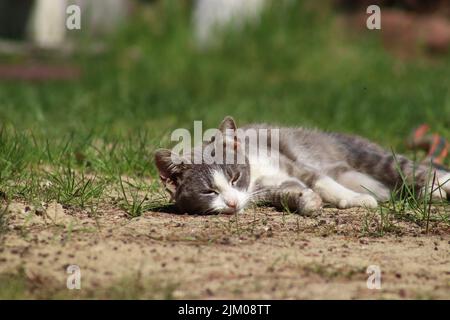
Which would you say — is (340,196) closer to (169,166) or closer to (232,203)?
(232,203)

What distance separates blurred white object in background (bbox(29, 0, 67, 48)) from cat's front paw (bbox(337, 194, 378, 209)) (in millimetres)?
8406

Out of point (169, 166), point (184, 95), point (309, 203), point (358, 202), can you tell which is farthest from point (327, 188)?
point (184, 95)

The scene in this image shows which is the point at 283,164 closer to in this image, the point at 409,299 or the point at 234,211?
the point at 234,211

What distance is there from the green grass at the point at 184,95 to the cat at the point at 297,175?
0.94 feet

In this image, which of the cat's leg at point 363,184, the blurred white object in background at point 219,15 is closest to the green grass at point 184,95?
the blurred white object in background at point 219,15

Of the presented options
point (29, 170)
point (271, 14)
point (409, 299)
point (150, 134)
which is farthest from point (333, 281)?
point (271, 14)

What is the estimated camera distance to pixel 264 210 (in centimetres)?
471

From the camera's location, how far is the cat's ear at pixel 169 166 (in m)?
4.76

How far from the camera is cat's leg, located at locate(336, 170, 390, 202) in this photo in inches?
200

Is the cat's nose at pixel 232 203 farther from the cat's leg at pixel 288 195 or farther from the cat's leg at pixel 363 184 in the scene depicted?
the cat's leg at pixel 363 184

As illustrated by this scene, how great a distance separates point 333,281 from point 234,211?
1.21 meters

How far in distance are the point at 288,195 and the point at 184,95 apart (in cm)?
439

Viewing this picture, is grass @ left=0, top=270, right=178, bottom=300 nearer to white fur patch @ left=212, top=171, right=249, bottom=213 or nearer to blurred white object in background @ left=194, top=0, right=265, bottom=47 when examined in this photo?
white fur patch @ left=212, top=171, right=249, bottom=213
